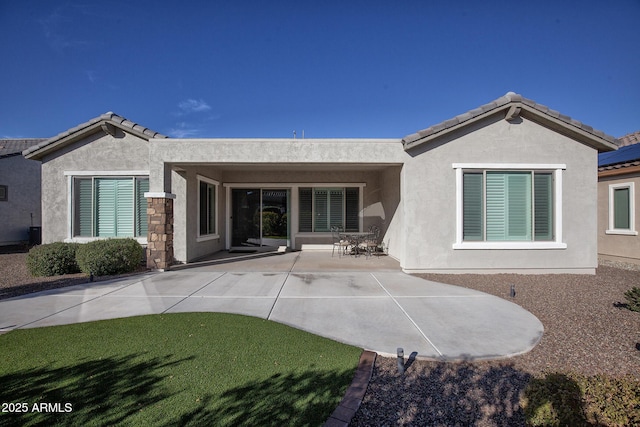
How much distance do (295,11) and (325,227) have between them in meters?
8.76

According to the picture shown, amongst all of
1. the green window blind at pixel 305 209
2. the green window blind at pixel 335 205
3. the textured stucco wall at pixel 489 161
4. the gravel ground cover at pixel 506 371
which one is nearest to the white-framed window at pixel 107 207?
the green window blind at pixel 305 209

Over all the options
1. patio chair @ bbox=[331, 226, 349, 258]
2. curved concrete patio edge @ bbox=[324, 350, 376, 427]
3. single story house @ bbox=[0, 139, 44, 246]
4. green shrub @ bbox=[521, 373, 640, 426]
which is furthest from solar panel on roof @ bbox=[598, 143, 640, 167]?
single story house @ bbox=[0, 139, 44, 246]

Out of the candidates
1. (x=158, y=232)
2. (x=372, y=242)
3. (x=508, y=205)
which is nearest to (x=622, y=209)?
(x=508, y=205)

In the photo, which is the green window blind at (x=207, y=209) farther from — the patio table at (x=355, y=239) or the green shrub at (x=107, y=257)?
the patio table at (x=355, y=239)

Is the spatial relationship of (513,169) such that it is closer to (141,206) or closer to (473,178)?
(473,178)

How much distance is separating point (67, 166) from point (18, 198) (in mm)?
11668

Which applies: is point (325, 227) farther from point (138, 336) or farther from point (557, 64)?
point (557, 64)

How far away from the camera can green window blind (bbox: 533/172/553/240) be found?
909cm

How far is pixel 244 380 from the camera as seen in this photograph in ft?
11.1

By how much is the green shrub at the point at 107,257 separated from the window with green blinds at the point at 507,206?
33.6 feet

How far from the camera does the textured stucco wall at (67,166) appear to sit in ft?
34.1

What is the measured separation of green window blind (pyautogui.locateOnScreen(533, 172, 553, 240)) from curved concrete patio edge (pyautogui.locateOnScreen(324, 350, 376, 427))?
7.96 m

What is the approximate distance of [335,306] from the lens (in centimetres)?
611

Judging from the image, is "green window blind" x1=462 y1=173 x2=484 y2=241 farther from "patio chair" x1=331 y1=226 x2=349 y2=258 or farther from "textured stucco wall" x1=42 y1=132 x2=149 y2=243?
"textured stucco wall" x1=42 y1=132 x2=149 y2=243
